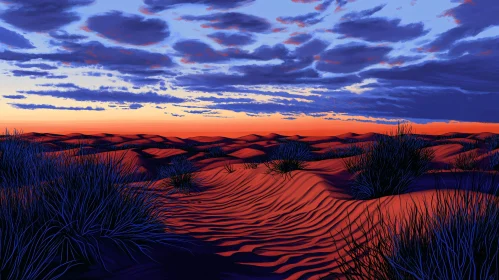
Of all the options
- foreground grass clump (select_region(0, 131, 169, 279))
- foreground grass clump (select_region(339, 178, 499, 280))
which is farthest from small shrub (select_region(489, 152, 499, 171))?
foreground grass clump (select_region(0, 131, 169, 279))

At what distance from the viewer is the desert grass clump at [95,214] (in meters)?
4.06

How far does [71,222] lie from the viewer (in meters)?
3.98

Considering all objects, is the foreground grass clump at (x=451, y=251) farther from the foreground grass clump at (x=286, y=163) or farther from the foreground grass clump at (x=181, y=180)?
the foreground grass clump at (x=181, y=180)

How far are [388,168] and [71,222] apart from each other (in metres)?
6.00

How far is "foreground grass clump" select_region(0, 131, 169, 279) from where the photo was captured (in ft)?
11.3

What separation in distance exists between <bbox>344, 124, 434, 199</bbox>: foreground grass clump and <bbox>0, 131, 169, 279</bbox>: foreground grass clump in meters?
→ 4.29

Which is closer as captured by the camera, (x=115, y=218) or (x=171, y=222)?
(x=115, y=218)

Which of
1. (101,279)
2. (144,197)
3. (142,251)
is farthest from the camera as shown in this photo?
(144,197)

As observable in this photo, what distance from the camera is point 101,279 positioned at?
3715 millimetres

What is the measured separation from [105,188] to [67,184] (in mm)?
410

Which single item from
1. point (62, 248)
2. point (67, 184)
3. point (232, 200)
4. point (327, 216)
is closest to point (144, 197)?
point (67, 184)

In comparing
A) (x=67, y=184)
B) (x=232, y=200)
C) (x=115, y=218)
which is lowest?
(x=232, y=200)

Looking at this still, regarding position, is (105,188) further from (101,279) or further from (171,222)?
(171,222)

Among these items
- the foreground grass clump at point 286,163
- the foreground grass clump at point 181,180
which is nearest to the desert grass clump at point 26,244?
the foreground grass clump at point 181,180
